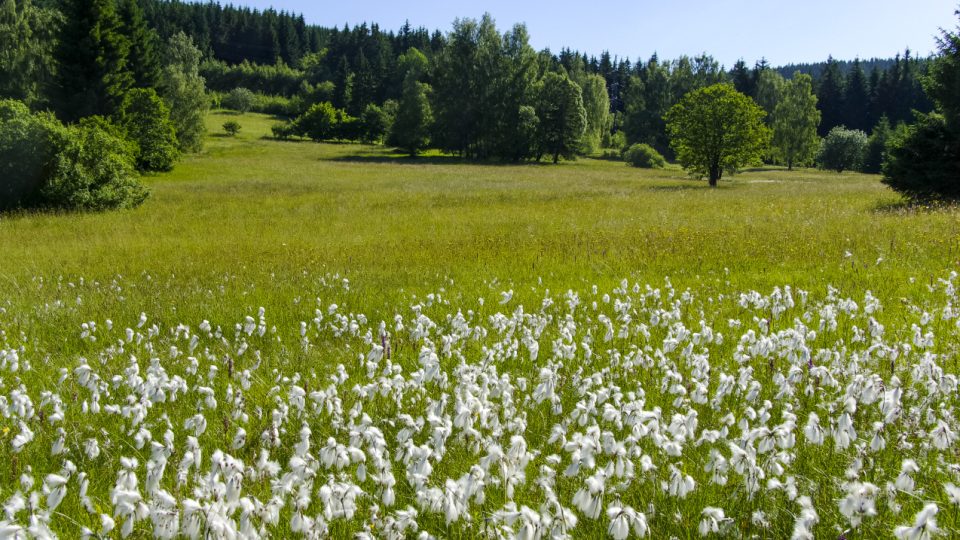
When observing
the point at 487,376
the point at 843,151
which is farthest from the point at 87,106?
the point at 843,151

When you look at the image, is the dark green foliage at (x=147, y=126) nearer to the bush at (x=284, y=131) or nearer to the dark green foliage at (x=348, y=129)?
the bush at (x=284, y=131)

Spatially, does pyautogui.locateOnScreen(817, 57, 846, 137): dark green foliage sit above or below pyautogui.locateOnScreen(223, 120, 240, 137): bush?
above

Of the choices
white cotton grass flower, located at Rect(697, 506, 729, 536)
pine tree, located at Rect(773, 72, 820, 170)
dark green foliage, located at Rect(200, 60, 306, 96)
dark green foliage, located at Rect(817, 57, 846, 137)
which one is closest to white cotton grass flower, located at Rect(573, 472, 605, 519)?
white cotton grass flower, located at Rect(697, 506, 729, 536)

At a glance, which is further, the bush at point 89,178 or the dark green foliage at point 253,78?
the dark green foliage at point 253,78

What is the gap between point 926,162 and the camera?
19516mm

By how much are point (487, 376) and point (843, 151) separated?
296ft

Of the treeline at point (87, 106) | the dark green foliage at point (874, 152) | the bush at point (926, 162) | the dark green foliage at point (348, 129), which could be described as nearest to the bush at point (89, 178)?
the treeline at point (87, 106)

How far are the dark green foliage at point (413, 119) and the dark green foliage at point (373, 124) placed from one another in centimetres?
1428

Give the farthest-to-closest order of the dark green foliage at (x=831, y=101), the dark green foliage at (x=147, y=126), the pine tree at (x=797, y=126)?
the dark green foliage at (x=831, y=101) < the pine tree at (x=797, y=126) < the dark green foliage at (x=147, y=126)

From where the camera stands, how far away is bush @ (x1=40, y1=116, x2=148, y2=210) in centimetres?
2261

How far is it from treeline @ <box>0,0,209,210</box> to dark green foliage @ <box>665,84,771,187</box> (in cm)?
3152

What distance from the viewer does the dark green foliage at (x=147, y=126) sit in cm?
4031

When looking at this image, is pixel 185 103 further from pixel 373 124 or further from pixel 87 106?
pixel 373 124

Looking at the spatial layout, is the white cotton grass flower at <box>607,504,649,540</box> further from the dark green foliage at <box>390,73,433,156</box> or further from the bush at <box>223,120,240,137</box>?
the bush at <box>223,120,240,137</box>
